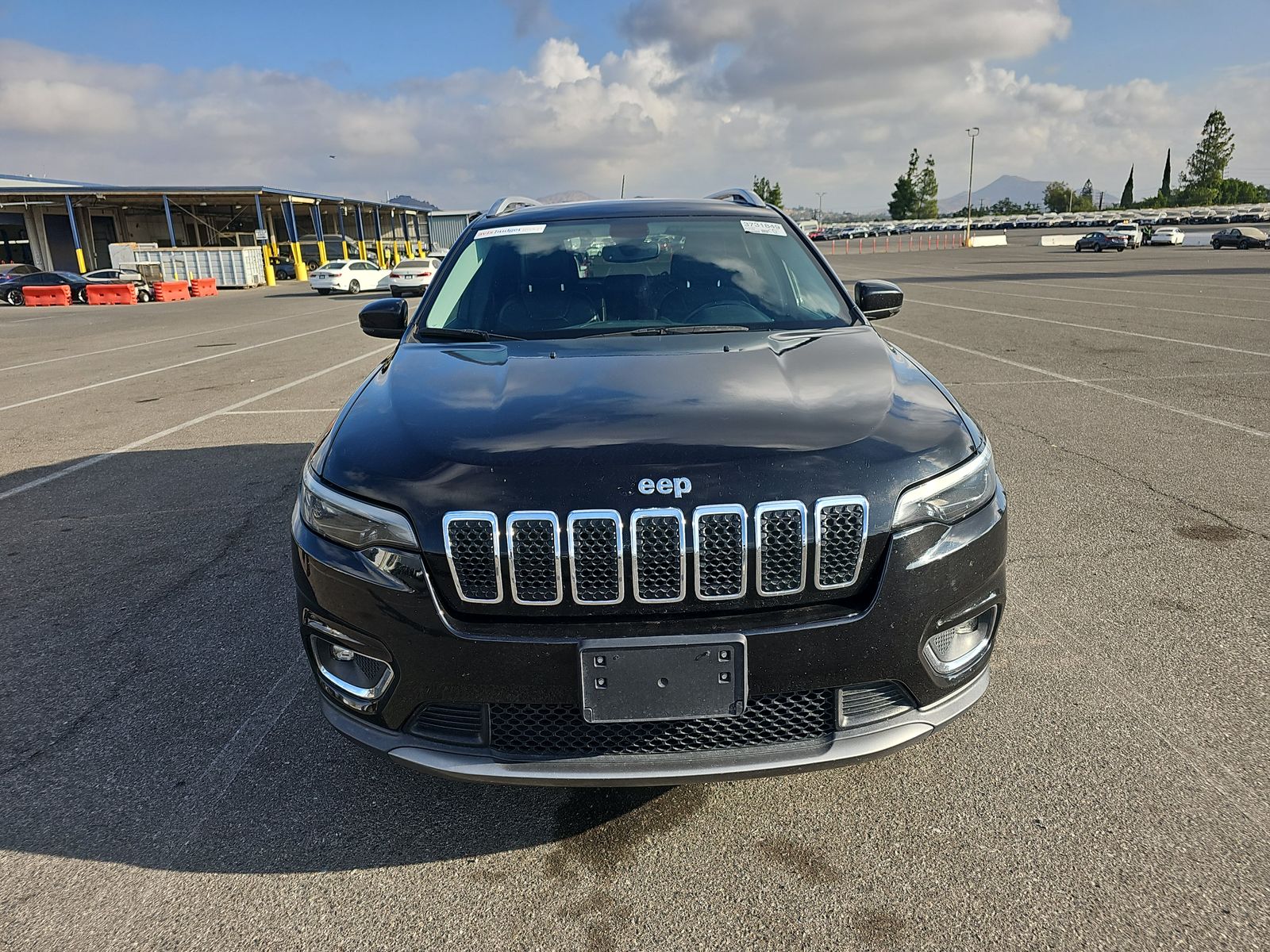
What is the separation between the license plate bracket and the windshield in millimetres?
1521

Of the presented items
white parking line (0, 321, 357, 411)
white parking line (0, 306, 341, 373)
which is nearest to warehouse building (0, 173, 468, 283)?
white parking line (0, 306, 341, 373)

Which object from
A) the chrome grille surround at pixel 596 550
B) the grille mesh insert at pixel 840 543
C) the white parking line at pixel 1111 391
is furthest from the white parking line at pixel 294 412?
the grille mesh insert at pixel 840 543

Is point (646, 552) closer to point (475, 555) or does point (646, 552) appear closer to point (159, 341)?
point (475, 555)

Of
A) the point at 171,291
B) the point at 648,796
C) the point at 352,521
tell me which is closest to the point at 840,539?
the point at 648,796

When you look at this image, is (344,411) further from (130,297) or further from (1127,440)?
(130,297)

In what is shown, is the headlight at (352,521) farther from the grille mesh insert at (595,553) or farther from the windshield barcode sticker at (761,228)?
the windshield barcode sticker at (761,228)

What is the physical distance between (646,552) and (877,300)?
2.27 meters

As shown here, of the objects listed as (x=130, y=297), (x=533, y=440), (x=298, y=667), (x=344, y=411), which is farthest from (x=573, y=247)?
(x=130, y=297)

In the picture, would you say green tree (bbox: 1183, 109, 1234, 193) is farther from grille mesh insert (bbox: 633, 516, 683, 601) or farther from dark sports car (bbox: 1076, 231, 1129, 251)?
grille mesh insert (bbox: 633, 516, 683, 601)

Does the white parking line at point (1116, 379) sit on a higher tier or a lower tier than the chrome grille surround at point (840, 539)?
lower

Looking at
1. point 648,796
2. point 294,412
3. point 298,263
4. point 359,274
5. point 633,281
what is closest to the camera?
point 648,796

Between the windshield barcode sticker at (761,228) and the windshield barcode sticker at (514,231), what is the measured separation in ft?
2.99

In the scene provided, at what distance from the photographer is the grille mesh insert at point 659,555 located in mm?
1977

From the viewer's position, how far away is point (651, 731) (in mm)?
2070
